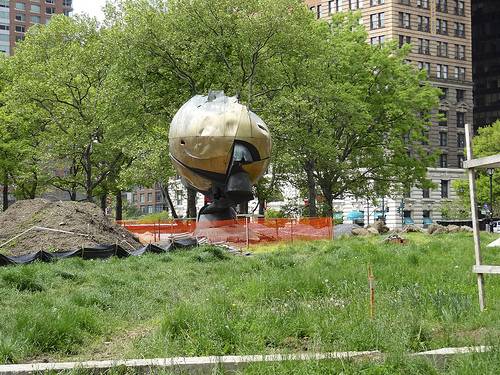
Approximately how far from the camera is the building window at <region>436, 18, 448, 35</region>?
273 ft

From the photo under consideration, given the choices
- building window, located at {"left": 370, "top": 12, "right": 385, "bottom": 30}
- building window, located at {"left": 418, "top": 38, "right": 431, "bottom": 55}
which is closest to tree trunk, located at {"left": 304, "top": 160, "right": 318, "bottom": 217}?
building window, located at {"left": 370, "top": 12, "right": 385, "bottom": 30}

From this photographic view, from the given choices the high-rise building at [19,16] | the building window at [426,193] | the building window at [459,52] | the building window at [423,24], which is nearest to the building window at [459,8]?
the building window at [459,52]

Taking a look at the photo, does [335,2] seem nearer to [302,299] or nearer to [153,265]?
[153,265]

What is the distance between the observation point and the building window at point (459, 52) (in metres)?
84.6

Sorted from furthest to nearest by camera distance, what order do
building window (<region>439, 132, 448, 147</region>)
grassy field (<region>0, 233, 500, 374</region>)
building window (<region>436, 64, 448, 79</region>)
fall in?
building window (<region>436, 64, 448, 79</region>), building window (<region>439, 132, 448, 147</region>), grassy field (<region>0, 233, 500, 374</region>)

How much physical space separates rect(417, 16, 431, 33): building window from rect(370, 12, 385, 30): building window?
501 cm

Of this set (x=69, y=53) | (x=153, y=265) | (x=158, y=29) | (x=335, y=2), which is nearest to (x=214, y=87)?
(x=158, y=29)

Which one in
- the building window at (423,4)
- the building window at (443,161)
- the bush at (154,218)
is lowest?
the bush at (154,218)

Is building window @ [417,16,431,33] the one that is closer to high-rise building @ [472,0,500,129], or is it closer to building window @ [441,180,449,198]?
building window @ [441,180,449,198]

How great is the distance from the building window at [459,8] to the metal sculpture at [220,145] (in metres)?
69.6

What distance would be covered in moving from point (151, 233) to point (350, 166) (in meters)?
18.6

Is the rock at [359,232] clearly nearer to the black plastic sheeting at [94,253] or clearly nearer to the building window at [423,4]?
the black plastic sheeting at [94,253]

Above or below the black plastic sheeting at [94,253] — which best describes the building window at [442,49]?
above

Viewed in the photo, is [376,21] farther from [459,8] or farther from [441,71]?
[459,8]
